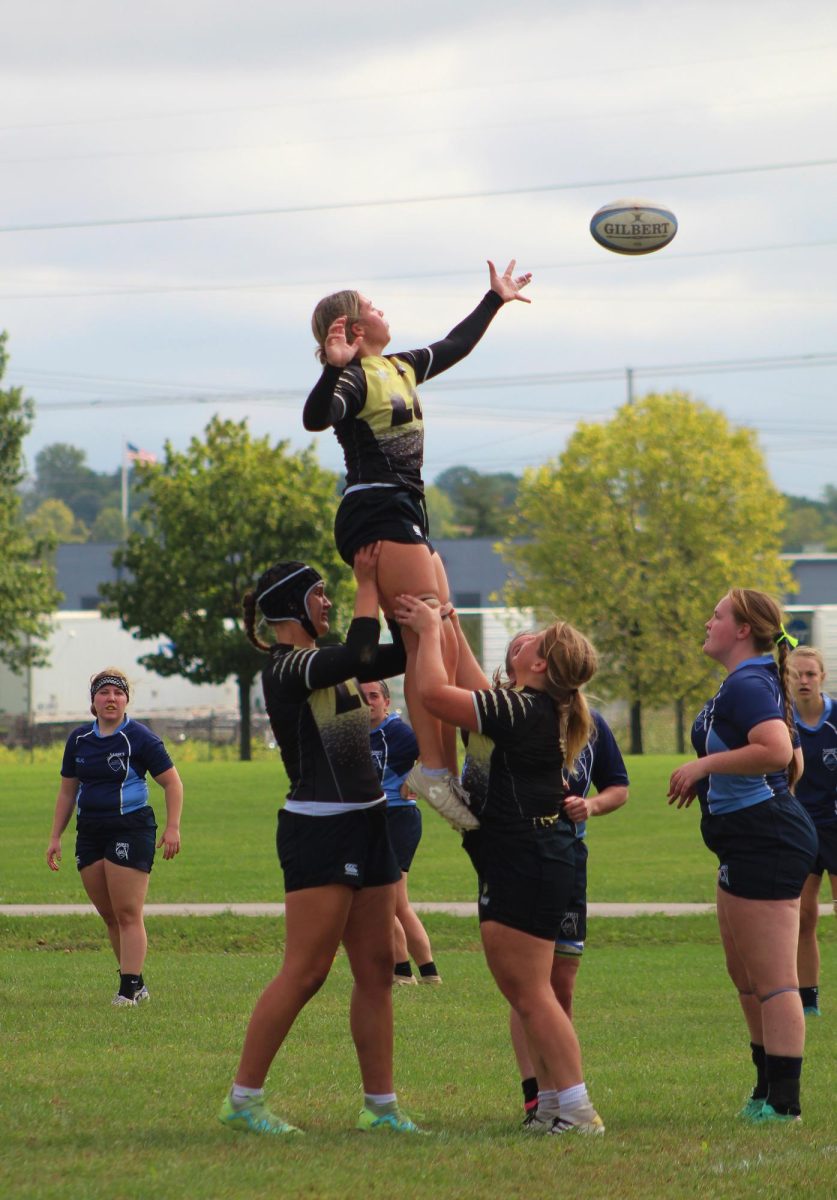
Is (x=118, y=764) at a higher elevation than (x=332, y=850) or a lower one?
higher

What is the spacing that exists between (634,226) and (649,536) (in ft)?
133

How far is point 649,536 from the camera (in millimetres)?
55156

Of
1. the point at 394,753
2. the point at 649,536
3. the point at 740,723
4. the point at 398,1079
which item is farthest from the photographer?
the point at 649,536

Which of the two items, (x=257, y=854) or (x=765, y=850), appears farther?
(x=257, y=854)

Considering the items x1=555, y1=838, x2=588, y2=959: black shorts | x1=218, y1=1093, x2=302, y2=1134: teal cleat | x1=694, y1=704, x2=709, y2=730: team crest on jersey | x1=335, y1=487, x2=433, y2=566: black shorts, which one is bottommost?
x1=218, y1=1093, x2=302, y2=1134: teal cleat

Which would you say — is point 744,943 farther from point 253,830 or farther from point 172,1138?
point 253,830

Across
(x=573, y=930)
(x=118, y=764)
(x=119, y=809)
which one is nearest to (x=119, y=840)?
(x=119, y=809)

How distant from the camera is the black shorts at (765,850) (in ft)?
22.0

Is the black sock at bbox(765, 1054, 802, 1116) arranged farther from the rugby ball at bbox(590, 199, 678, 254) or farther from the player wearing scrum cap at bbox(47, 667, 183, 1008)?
the rugby ball at bbox(590, 199, 678, 254)

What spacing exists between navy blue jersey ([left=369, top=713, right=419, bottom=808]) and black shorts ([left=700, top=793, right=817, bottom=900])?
202 inches

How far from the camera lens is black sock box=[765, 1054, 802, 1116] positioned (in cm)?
672

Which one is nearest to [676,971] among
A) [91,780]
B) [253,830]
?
[91,780]

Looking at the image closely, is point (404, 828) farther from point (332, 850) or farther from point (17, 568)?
point (17, 568)

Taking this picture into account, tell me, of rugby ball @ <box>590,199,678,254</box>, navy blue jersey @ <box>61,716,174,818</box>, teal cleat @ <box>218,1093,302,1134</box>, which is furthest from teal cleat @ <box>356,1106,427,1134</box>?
rugby ball @ <box>590,199,678,254</box>
